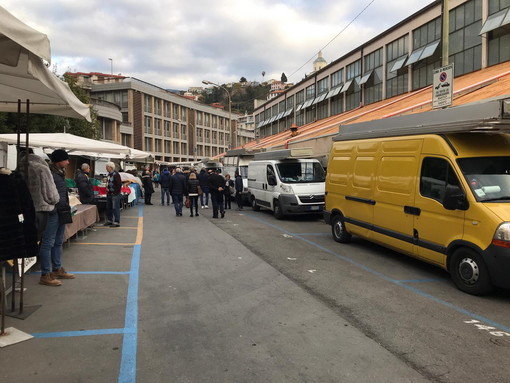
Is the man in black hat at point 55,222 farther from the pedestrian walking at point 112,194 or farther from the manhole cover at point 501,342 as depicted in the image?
the pedestrian walking at point 112,194

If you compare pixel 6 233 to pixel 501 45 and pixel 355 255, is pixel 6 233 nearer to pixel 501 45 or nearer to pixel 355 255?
pixel 355 255

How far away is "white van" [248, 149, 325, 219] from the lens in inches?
508

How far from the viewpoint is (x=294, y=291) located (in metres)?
5.57

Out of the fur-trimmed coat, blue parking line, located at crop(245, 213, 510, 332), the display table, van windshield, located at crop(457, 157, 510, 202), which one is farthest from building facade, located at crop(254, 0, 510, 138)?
the fur-trimmed coat

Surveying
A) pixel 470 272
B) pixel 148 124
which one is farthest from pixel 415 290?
pixel 148 124

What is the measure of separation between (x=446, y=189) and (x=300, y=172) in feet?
Result: 26.8

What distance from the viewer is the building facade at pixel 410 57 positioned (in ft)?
59.4

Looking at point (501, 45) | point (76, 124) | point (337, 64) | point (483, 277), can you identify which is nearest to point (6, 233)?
point (483, 277)

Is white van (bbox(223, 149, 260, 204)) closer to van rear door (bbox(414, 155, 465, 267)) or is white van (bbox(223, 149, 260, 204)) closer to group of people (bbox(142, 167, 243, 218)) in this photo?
group of people (bbox(142, 167, 243, 218))

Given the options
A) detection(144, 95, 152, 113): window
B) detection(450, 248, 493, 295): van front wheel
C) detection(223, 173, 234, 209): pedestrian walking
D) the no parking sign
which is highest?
detection(144, 95, 152, 113): window

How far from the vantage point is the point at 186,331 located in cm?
414

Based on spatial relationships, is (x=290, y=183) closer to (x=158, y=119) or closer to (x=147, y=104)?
(x=147, y=104)

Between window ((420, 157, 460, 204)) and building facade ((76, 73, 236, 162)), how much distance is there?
4690 centimetres

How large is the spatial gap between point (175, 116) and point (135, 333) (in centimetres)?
7368
